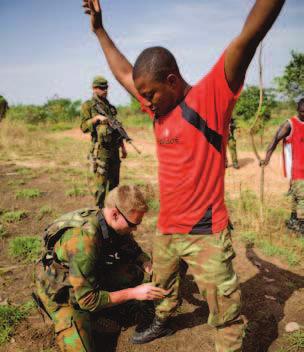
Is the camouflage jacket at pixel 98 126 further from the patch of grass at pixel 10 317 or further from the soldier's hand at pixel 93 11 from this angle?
the soldier's hand at pixel 93 11

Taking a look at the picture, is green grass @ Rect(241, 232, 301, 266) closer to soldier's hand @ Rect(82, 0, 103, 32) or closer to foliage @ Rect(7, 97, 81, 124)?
soldier's hand @ Rect(82, 0, 103, 32)

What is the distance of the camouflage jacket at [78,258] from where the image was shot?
2098 millimetres

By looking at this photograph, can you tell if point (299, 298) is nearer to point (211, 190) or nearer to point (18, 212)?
point (211, 190)

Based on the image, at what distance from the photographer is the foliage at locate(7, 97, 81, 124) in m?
23.7

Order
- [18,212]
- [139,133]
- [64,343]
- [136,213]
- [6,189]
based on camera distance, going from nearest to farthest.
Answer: [136,213] < [64,343] < [18,212] < [6,189] < [139,133]

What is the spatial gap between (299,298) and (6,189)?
5.87m

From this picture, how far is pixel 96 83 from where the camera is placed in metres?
4.68

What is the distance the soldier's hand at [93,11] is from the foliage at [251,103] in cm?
1322

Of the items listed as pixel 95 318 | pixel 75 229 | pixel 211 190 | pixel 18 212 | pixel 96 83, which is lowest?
pixel 95 318

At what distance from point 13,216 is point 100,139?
179 cm

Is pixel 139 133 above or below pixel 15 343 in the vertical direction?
above

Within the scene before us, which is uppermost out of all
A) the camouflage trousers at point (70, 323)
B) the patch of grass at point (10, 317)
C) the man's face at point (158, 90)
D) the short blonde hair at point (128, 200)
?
the man's face at point (158, 90)

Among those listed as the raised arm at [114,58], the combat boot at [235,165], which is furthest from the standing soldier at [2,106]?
the raised arm at [114,58]

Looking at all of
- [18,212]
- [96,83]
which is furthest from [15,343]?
[96,83]
